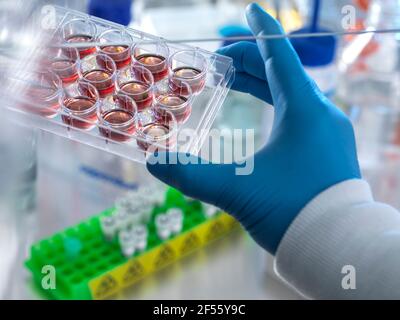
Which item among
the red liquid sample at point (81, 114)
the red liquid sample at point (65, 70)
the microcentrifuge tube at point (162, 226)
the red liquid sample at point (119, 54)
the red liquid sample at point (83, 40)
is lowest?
the microcentrifuge tube at point (162, 226)

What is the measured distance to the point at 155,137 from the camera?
0.98m

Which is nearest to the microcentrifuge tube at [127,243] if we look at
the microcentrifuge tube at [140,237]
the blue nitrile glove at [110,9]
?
the microcentrifuge tube at [140,237]

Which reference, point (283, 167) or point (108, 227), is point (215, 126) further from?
point (283, 167)

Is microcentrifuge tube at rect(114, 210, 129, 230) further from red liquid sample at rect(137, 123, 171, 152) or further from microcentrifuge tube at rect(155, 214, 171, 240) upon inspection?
red liquid sample at rect(137, 123, 171, 152)

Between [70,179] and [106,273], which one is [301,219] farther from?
[70,179]

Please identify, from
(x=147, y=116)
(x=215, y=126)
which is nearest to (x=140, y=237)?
(x=147, y=116)

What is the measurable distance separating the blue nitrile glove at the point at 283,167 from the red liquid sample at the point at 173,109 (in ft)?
0.33

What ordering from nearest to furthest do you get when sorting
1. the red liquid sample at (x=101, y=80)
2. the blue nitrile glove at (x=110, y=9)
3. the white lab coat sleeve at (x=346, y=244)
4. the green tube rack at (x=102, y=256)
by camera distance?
the white lab coat sleeve at (x=346, y=244)
the red liquid sample at (x=101, y=80)
the green tube rack at (x=102, y=256)
the blue nitrile glove at (x=110, y=9)

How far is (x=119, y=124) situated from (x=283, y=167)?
253 millimetres

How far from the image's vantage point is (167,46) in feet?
3.53

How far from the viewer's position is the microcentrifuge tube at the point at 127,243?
1.25 meters

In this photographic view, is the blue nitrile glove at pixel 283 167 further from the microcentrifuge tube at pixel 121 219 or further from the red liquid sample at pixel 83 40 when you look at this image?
the microcentrifuge tube at pixel 121 219

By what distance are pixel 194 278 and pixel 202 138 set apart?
0.44 m

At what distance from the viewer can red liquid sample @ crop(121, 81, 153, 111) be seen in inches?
40.7
